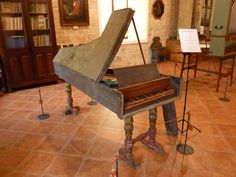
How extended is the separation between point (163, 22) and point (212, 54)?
10.1ft

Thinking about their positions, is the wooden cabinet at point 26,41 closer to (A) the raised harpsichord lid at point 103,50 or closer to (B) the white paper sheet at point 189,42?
(A) the raised harpsichord lid at point 103,50

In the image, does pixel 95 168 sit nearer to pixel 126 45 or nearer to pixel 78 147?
pixel 78 147

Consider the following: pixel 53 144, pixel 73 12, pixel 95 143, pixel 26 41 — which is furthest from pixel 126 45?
pixel 53 144

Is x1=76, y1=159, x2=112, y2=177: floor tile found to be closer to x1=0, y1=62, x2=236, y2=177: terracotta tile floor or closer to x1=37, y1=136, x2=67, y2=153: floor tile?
x1=0, y1=62, x2=236, y2=177: terracotta tile floor

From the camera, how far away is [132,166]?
2.19 metres

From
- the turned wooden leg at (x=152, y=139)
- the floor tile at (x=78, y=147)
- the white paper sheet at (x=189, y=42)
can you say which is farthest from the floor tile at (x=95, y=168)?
the white paper sheet at (x=189, y=42)

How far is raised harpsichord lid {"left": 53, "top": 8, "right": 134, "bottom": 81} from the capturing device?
6.15ft

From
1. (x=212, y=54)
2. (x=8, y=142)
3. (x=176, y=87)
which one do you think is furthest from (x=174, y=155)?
(x=212, y=54)

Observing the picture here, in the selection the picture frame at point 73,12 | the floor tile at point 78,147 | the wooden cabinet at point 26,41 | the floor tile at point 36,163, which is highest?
the picture frame at point 73,12

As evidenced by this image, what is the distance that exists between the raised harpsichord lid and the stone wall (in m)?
2.94

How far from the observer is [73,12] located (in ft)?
16.9

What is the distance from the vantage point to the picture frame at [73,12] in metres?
5.00

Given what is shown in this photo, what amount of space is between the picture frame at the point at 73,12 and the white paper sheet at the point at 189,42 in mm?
3044

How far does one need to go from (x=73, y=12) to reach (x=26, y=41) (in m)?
1.39
